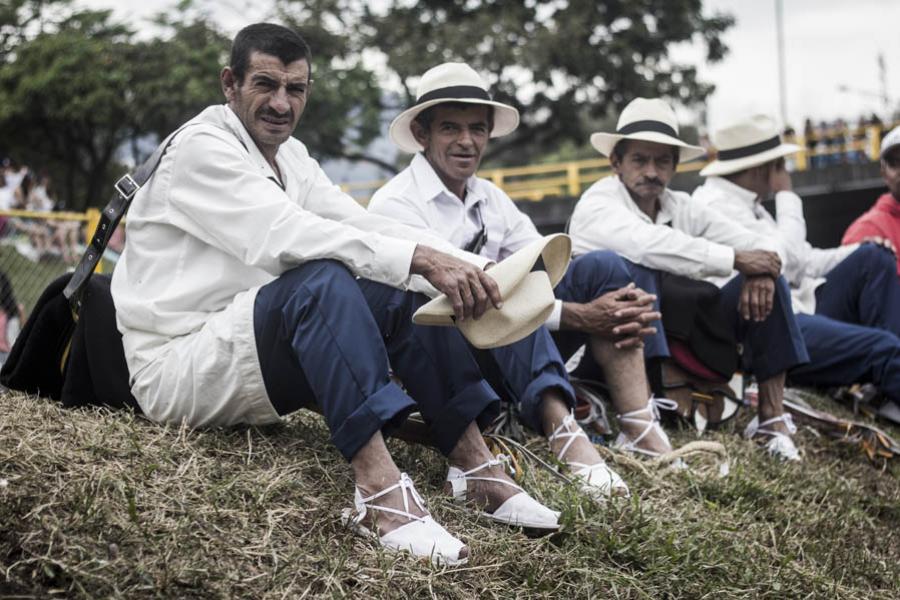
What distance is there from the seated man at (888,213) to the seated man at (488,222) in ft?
9.80

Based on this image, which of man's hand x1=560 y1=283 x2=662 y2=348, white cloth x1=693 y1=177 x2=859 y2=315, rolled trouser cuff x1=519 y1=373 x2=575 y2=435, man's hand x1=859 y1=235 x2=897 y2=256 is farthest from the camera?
man's hand x1=859 y1=235 x2=897 y2=256

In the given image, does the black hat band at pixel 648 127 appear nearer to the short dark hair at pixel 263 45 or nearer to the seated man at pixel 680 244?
the seated man at pixel 680 244

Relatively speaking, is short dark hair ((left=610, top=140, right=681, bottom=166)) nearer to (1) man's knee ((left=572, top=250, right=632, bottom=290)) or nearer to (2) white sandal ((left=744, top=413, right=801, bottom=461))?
(1) man's knee ((left=572, top=250, right=632, bottom=290))

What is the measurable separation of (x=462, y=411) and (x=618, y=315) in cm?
133

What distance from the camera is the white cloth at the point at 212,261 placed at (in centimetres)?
309

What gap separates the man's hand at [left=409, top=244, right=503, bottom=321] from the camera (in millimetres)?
3014

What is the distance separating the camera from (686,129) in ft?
A: 119

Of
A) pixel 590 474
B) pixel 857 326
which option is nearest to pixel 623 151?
pixel 857 326

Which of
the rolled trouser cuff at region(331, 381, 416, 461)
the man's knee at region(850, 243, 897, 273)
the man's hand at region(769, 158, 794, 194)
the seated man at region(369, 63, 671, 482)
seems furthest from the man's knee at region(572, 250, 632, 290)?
the man's knee at region(850, 243, 897, 273)

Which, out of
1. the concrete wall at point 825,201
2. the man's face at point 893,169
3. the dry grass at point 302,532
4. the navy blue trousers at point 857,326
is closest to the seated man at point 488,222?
the dry grass at point 302,532

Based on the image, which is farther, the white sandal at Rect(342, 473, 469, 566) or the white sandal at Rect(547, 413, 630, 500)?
the white sandal at Rect(547, 413, 630, 500)

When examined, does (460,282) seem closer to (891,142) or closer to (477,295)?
(477,295)

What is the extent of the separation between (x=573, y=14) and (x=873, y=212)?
62.1 ft

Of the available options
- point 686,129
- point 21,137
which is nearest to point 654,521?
point 21,137
